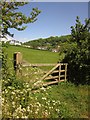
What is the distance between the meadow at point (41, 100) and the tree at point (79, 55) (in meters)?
1.04

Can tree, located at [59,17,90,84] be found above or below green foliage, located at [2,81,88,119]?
above

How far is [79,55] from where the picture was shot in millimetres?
12891

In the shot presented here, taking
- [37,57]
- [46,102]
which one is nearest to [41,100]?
[46,102]

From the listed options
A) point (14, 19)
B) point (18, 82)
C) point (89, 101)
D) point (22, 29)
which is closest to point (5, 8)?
point (14, 19)

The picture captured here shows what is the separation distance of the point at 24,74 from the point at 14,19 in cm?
256

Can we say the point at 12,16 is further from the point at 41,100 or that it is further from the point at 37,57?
the point at 37,57

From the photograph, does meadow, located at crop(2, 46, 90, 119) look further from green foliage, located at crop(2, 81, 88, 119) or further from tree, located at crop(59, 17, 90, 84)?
tree, located at crop(59, 17, 90, 84)

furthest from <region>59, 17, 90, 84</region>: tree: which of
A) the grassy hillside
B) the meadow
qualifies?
the grassy hillside

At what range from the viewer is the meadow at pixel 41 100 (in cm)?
605

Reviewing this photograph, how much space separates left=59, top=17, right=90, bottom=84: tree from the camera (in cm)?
1285

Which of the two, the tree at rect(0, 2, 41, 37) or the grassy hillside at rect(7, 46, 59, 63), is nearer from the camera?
the tree at rect(0, 2, 41, 37)

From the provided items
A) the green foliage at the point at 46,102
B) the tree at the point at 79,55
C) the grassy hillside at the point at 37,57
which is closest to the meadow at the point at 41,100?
the green foliage at the point at 46,102

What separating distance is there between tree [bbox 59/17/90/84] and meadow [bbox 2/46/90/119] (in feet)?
3.40

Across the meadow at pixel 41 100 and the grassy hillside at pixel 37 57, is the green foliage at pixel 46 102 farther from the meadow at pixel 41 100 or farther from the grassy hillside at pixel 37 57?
the grassy hillside at pixel 37 57
